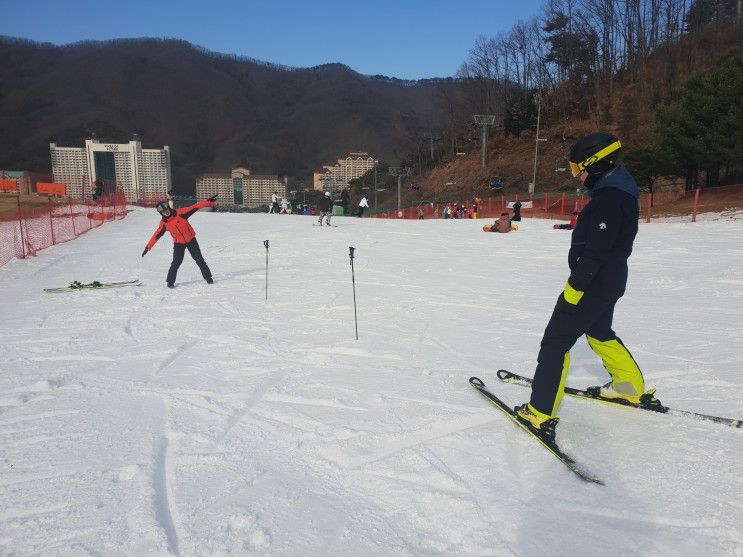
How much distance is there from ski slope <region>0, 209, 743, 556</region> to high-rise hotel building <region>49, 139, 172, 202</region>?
372 ft

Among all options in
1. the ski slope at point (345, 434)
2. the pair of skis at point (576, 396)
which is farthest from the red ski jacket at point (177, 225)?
the pair of skis at point (576, 396)

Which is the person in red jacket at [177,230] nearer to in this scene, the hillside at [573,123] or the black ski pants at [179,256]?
the black ski pants at [179,256]

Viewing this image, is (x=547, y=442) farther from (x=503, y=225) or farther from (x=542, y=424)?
Result: (x=503, y=225)

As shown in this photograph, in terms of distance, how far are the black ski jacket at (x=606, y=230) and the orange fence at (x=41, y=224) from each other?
511 inches

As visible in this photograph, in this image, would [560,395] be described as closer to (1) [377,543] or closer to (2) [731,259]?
(1) [377,543]

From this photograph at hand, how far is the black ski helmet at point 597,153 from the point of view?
2.97m

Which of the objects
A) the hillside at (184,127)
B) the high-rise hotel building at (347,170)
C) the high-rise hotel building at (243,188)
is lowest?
the high-rise hotel building at (243,188)

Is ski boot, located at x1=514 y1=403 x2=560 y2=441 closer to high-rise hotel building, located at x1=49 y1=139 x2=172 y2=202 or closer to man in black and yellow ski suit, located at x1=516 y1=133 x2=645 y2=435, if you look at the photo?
man in black and yellow ski suit, located at x1=516 y1=133 x2=645 y2=435

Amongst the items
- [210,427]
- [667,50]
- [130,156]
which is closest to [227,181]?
[130,156]

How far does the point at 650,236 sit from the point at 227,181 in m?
144

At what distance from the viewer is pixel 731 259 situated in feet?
33.9

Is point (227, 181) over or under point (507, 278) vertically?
over

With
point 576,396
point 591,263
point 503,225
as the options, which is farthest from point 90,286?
point 503,225

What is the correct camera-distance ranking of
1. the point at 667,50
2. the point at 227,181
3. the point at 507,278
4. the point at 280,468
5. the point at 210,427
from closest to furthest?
the point at 280,468, the point at 210,427, the point at 507,278, the point at 667,50, the point at 227,181
